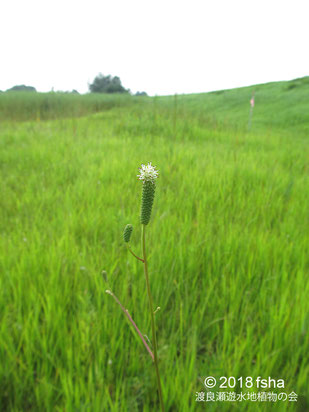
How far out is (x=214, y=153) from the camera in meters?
3.45

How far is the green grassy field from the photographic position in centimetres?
86

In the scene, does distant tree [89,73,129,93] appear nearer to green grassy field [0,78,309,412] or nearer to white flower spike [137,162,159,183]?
green grassy field [0,78,309,412]

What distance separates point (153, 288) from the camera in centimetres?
121

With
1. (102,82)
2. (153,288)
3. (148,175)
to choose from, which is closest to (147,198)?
(148,175)

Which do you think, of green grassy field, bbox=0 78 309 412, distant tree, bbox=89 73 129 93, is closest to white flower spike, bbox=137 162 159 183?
green grassy field, bbox=0 78 309 412

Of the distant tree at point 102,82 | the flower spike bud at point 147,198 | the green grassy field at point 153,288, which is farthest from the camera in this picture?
the distant tree at point 102,82

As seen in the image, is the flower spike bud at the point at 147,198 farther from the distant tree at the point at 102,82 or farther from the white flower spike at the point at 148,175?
the distant tree at the point at 102,82

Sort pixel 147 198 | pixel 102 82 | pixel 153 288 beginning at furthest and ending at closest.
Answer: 1. pixel 102 82
2. pixel 153 288
3. pixel 147 198

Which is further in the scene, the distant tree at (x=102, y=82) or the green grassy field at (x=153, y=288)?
the distant tree at (x=102, y=82)

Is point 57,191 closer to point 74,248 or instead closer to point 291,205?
point 74,248

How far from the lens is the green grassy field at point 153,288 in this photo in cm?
A: 86

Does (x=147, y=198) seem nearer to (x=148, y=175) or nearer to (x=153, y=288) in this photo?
(x=148, y=175)

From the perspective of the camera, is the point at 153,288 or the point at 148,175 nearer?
the point at 148,175

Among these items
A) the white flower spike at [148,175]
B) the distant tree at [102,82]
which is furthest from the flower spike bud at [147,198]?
the distant tree at [102,82]
